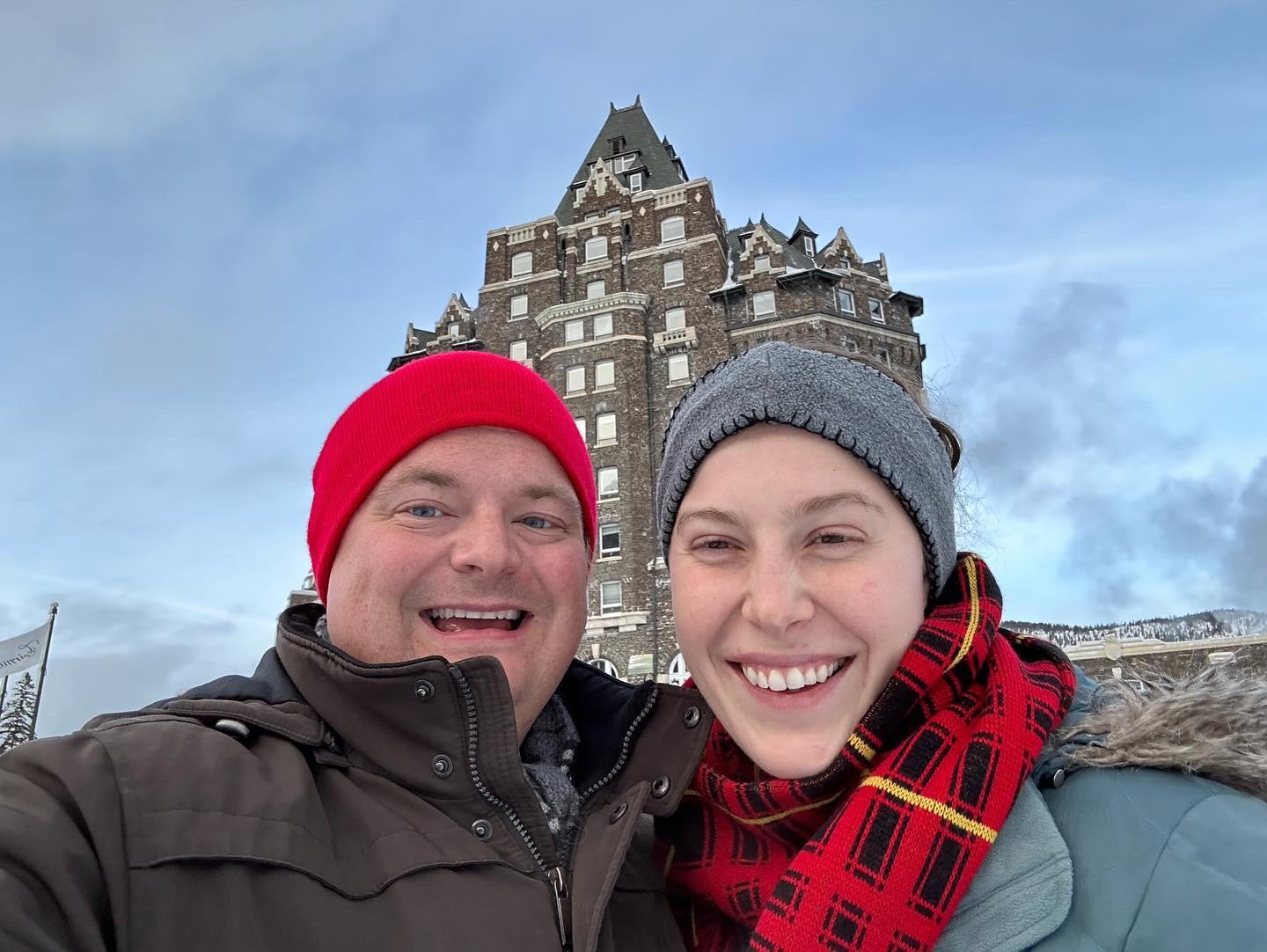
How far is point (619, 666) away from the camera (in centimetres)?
2733

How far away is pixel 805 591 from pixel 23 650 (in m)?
20.4

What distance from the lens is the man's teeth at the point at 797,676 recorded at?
7.05ft

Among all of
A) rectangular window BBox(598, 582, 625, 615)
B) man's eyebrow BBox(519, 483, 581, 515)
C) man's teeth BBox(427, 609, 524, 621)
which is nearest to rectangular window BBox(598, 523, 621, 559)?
rectangular window BBox(598, 582, 625, 615)

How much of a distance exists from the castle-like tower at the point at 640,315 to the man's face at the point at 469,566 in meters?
24.8

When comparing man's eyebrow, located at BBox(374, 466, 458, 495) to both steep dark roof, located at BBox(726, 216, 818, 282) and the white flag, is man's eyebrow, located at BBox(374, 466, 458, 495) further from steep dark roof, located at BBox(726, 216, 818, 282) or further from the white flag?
steep dark roof, located at BBox(726, 216, 818, 282)

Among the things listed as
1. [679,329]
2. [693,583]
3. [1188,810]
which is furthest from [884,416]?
[679,329]

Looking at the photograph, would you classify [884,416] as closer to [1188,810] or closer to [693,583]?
[693,583]

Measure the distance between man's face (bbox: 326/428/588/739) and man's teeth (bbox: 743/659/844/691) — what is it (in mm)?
809

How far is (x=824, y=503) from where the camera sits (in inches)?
83.1

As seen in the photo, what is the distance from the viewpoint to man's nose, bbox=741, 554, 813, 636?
207 centimetres

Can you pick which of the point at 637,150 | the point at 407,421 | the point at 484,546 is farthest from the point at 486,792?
the point at 637,150

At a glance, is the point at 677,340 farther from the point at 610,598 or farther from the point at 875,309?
the point at 610,598

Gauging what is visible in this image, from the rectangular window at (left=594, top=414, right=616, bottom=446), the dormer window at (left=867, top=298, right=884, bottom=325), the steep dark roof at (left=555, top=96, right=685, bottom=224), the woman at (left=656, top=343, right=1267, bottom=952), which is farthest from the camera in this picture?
the steep dark roof at (left=555, top=96, right=685, bottom=224)

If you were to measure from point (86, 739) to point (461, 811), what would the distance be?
87 cm
